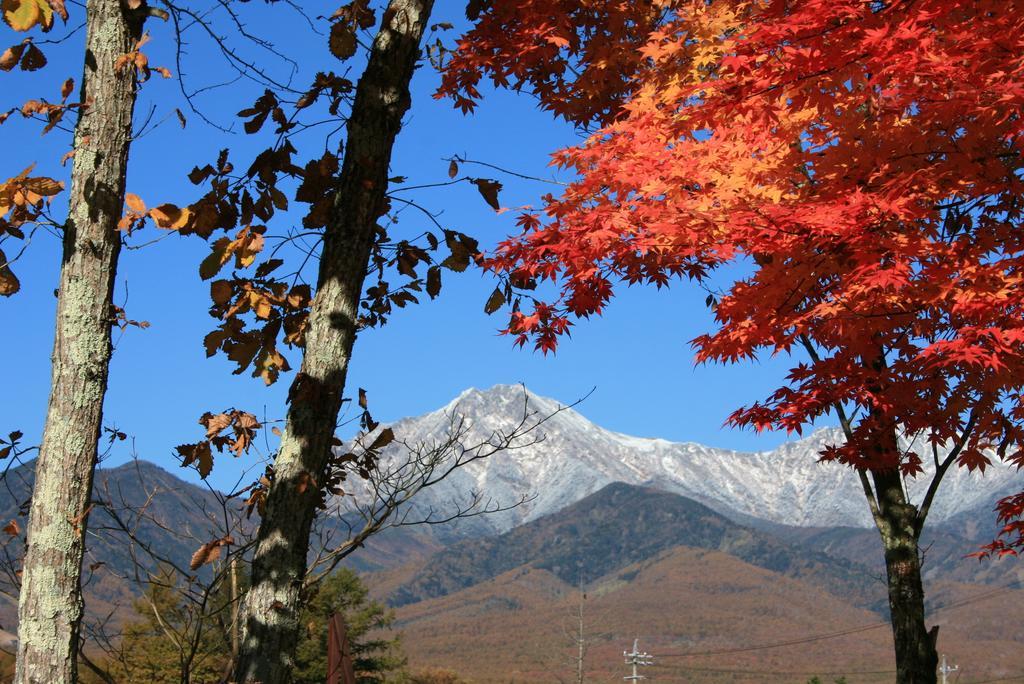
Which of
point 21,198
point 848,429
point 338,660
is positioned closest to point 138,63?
point 21,198

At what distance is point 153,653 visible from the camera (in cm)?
2562

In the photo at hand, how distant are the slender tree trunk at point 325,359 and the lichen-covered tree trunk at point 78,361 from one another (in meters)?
0.68

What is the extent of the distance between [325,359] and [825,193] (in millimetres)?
4938

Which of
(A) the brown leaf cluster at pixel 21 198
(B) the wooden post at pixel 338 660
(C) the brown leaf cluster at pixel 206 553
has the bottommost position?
(B) the wooden post at pixel 338 660

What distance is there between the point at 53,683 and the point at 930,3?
20.0ft

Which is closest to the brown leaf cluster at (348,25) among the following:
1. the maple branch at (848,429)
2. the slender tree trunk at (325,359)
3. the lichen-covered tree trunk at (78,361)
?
the slender tree trunk at (325,359)

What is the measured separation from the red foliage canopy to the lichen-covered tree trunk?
190 centimetres

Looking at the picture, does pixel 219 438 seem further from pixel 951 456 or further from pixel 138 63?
pixel 951 456

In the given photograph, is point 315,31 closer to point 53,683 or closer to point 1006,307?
point 53,683

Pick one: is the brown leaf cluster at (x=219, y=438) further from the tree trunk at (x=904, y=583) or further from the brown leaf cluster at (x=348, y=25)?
the tree trunk at (x=904, y=583)

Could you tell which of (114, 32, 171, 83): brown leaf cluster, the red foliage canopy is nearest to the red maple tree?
the red foliage canopy

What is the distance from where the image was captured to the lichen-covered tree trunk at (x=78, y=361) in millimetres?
3488

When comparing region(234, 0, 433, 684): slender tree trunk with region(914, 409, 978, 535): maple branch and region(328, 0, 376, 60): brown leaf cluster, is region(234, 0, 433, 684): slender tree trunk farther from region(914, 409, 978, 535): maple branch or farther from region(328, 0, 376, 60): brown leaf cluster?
region(914, 409, 978, 535): maple branch

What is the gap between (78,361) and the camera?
3.63 meters
